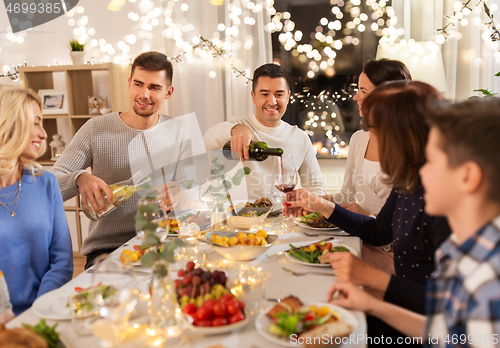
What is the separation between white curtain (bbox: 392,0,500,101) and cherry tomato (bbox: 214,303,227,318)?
2837mm

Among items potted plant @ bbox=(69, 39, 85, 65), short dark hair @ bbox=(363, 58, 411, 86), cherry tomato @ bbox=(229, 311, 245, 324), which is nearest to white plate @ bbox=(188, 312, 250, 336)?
cherry tomato @ bbox=(229, 311, 245, 324)

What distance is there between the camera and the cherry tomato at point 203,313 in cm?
88

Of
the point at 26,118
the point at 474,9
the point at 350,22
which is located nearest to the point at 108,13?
the point at 350,22

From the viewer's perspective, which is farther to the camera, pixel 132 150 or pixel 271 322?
pixel 132 150

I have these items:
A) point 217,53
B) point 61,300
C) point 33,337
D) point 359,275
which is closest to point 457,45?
point 217,53

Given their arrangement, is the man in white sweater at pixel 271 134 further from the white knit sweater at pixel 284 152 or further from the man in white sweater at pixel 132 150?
the man in white sweater at pixel 132 150

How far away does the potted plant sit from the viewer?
3430mm

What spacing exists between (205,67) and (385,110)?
255 centimetres

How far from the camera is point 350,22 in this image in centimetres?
334

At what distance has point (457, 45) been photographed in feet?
10.4

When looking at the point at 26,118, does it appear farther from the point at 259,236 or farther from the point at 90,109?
the point at 90,109

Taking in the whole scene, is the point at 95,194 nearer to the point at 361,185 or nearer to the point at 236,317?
the point at 236,317

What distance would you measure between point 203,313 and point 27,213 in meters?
0.90

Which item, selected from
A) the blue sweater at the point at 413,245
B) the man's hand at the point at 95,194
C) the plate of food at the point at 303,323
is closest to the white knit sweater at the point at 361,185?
the blue sweater at the point at 413,245
